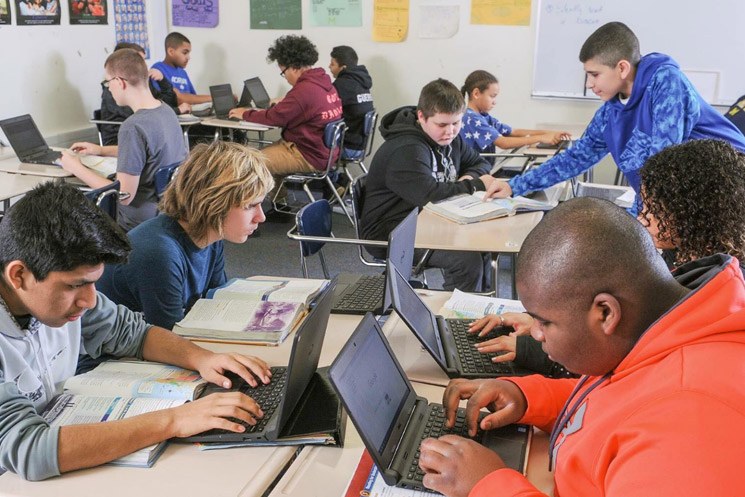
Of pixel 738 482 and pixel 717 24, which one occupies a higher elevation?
pixel 717 24

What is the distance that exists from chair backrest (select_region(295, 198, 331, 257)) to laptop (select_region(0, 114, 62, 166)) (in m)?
1.75

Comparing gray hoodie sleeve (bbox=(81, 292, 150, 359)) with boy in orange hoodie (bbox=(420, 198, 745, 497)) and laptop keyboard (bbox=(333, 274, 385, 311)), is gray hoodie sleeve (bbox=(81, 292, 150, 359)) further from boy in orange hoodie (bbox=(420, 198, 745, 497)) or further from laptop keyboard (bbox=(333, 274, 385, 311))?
boy in orange hoodie (bbox=(420, 198, 745, 497))

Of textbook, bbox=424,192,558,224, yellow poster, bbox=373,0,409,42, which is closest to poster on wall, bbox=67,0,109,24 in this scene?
yellow poster, bbox=373,0,409,42

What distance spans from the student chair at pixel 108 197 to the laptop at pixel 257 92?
121 inches

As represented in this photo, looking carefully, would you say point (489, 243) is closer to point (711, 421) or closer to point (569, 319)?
point (569, 319)

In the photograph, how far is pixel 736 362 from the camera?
3.08 ft

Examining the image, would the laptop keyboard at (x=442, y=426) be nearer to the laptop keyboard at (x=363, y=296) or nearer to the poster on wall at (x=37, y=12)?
the laptop keyboard at (x=363, y=296)

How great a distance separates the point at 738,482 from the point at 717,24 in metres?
5.17

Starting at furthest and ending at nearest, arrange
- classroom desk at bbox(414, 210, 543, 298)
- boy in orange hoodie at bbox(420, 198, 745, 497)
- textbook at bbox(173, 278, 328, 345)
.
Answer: classroom desk at bbox(414, 210, 543, 298) < textbook at bbox(173, 278, 328, 345) < boy in orange hoodie at bbox(420, 198, 745, 497)

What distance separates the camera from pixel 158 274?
202cm

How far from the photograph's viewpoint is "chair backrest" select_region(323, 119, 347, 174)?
5.16m

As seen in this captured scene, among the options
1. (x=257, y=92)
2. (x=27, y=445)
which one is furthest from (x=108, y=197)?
(x=257, y=92)

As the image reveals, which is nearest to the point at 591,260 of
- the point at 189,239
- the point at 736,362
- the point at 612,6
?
the point at 736,362

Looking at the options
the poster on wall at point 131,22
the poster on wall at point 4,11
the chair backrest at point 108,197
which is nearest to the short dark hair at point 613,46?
the chair backrest at point 108,197
